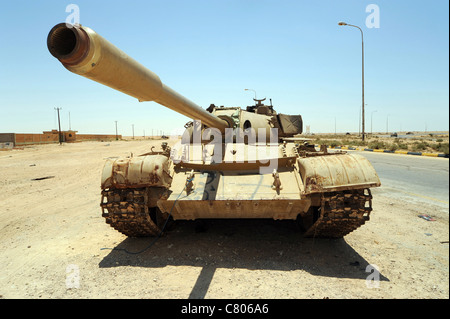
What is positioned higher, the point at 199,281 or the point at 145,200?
the point at 145,200

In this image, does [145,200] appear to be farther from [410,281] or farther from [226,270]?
[410,281]

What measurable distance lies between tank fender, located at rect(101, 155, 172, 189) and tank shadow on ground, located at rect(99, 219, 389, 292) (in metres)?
1.29

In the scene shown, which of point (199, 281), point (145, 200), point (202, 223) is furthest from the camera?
point (202, 223)

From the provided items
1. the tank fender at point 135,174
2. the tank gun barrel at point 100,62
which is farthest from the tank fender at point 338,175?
the tank gun barrel at point 100,62

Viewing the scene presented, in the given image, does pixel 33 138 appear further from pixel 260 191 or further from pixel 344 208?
pixel 344 208

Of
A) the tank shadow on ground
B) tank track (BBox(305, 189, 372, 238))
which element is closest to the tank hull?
tank track (BBox(305, 189, 372, 238))

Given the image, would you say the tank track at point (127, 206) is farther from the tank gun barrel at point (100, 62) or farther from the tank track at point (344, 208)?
the tank track at point (344, 208)

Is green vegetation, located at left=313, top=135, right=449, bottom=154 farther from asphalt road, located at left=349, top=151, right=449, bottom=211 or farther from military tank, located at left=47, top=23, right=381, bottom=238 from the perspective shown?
military tank, located at left=47, top=23, right=381, bottom=238

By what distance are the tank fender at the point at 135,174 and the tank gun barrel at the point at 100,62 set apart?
1.73 metres

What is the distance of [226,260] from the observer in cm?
508

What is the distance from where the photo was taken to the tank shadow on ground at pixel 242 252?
484cm

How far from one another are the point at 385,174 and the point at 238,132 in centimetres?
933

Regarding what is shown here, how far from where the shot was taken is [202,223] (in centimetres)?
680

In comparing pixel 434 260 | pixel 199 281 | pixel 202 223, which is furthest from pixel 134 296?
pixel 434 260
